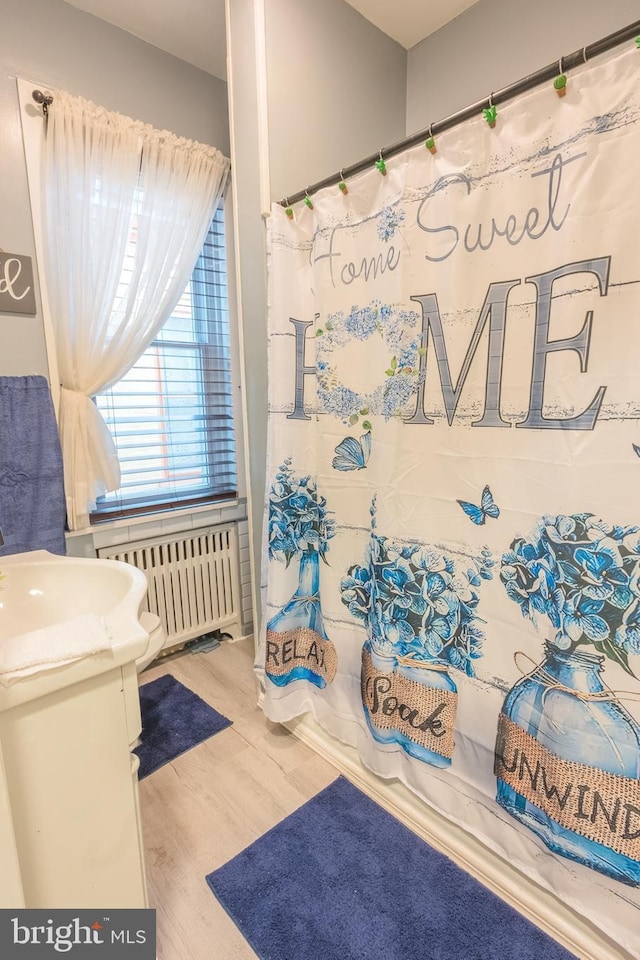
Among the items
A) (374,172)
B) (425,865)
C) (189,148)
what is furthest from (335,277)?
Answer: (425,865)

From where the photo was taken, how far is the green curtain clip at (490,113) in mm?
1023

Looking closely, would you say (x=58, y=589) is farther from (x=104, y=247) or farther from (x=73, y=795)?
(x=104, y=247)

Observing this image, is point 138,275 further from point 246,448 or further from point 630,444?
point 630,444

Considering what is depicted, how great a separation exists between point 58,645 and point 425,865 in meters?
1.23

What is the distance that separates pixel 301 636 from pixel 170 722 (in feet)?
2.39

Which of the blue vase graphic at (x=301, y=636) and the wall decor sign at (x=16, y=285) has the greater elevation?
the wall decor sign at (x=16, y=285)

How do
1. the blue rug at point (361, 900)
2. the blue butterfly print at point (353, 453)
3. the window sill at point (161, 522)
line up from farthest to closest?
the window sill at point (161, 522) → the blue butterfly print at point (353, 453) → the blue rug at point (361, 900)

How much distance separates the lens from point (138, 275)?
1.96 metres

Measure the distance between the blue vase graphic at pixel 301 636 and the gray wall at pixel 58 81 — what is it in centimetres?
138

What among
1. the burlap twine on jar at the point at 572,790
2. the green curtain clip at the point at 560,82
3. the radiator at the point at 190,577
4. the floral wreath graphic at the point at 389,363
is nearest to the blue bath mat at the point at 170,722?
the radiator at the point at 190,577

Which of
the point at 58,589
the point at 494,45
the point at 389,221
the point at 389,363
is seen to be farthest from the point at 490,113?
the point at 58,589

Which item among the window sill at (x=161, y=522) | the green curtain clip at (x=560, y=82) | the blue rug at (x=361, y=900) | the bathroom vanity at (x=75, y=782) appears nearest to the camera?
the bathroom vanity at (x=75, y=782)

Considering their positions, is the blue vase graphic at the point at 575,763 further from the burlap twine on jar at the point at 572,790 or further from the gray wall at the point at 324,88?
the gray wall at the point at 324,88

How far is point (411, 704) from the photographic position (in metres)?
1.36
